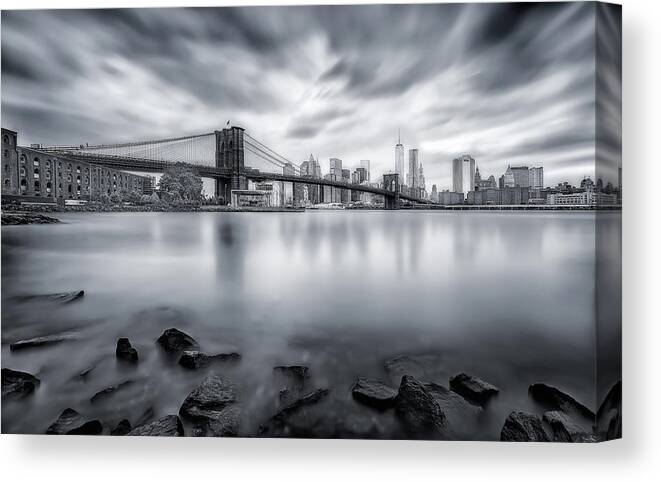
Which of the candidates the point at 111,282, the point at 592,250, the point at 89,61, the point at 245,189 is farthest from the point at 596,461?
the point at 89,61

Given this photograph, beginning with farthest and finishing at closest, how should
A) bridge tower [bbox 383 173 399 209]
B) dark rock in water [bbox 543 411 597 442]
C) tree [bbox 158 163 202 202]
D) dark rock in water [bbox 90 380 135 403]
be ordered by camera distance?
tree [bbox 158 163 202 202] → bridge tower [bbox 383 173 399 209] → dark rock in water [bbox 90 380 135 403] → dark rock in water [bbox 543 411 597 442]

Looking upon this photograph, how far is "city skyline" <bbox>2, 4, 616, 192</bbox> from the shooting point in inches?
75.3

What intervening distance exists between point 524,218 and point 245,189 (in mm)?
2312

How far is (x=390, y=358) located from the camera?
2.13m

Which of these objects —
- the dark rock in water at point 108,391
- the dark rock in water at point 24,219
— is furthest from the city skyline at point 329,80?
the dark rock in water at point 108,391

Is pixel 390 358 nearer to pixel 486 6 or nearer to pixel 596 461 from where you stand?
pixel 596 461

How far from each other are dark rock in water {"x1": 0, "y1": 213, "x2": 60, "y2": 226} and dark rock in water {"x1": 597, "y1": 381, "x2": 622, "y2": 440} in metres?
3.97

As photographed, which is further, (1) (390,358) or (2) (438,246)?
(2) (438,246)

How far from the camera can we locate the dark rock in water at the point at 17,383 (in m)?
2.07

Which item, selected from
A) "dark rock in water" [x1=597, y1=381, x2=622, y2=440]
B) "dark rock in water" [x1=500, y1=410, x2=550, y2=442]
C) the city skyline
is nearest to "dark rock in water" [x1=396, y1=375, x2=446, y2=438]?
"dark rock in water" [x1=500, y1=410, x2=550, y2=442]

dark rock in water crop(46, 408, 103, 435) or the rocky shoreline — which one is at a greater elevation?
the rocky shoreline

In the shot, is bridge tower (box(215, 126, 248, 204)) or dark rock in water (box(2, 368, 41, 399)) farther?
bridge tower (box(215, 126, 248, 204))

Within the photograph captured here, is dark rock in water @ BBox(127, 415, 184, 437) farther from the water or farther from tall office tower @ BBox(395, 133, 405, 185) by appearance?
tall office tower @ BBox(395, 133, 405, 185)

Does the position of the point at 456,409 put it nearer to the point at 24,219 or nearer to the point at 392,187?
the point at 392,187
